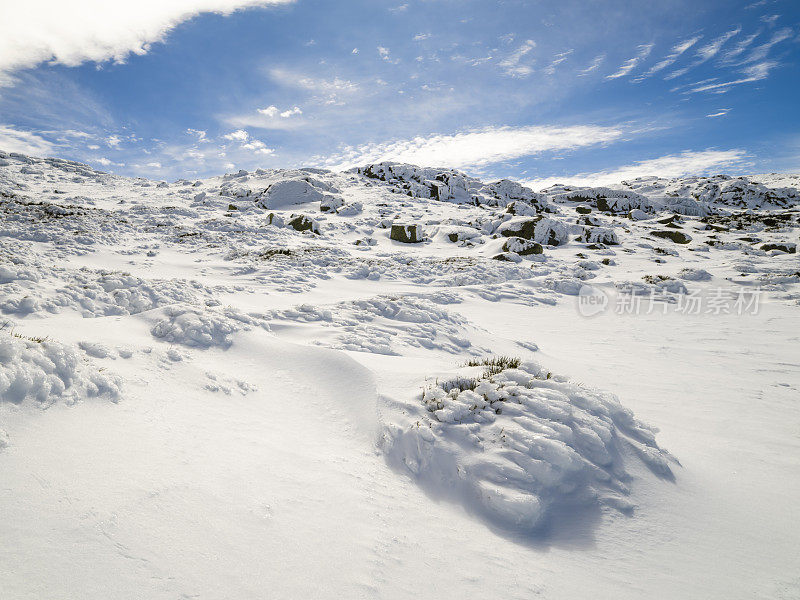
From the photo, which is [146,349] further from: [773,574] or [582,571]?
[773,574]

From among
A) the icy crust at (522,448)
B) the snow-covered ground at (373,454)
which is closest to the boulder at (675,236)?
the snow-covered ground at (373,454)

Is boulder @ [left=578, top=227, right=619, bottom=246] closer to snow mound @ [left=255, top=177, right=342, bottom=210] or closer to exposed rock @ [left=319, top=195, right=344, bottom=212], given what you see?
exposed rock @ [left=319, top=195, right=344, bottom=212]

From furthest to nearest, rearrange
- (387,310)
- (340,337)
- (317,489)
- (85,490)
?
(387,310), (340,337), (317,489), (85,490)

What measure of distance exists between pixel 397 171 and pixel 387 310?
Answer: 61.8m

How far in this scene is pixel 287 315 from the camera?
841 centimetres

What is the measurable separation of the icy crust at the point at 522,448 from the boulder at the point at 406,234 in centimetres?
2364

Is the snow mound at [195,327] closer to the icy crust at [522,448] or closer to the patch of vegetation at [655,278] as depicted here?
the icy crust at [522,448]

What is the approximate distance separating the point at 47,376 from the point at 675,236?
37.2 metres

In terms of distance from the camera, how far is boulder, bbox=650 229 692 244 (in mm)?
29391

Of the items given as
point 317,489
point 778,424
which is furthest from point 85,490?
point 778,424

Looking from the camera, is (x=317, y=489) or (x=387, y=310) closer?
(x=317, y=489)

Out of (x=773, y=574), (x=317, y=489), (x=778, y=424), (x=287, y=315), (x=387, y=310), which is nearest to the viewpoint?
(x=773, y=574)

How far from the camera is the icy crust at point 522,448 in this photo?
3.15 meters

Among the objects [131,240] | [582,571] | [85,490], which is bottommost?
[582,571]
